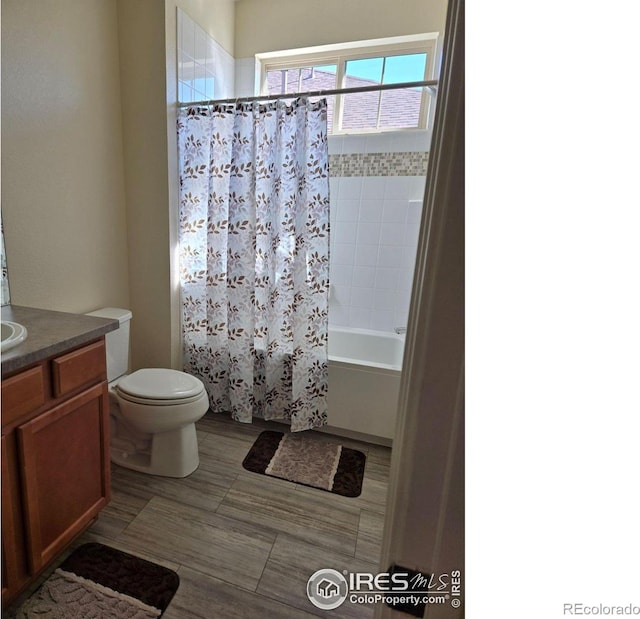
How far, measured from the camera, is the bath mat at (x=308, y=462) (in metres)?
1.82

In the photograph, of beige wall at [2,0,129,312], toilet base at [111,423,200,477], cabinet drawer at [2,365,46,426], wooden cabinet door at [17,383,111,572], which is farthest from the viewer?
toilet base at [111,423,200,477]

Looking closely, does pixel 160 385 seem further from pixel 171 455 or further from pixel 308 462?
pixel 308 462

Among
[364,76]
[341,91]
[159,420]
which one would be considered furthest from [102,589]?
[364,76]

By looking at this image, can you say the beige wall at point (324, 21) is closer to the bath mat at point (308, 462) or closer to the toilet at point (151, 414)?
the toilet at point (151, 414)

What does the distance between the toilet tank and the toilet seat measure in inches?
6.5

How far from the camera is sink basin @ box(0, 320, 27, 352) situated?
101 cm

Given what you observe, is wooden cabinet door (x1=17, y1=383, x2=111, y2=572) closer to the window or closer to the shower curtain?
the shower curtain

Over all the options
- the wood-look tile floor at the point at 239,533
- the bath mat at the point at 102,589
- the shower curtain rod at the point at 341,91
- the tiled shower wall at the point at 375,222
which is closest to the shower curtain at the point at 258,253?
the shower curtain rod at the point at 341,91

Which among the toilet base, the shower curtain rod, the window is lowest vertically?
the toilet base

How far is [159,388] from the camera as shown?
1702 millimetres

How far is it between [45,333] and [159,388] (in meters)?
0.62

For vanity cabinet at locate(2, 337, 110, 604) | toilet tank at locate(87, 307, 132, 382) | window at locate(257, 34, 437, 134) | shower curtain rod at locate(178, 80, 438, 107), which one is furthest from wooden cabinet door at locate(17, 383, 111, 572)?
window at locate(257, 34, 437, 134)
